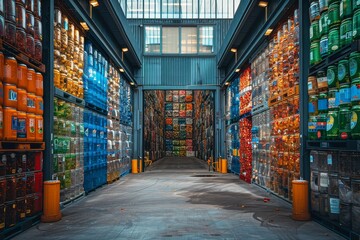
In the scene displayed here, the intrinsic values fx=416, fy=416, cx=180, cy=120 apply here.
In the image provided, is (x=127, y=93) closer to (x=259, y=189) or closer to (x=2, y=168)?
(x=259, y=189)

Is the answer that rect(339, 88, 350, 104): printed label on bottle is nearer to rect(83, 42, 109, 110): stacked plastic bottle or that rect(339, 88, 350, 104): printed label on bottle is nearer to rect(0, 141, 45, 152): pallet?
rect(0, 141, 45, 152): pallet

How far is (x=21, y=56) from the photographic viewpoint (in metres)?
7.04

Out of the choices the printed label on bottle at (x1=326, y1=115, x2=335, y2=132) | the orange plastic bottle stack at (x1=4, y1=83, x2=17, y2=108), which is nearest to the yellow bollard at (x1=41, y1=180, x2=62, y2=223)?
the orange plastic bottle stack at (x1=4, y1=83, x2=17, y2=108)

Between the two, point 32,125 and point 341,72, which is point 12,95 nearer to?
point 32,125

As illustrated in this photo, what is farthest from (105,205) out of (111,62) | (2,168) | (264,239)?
(111,62)

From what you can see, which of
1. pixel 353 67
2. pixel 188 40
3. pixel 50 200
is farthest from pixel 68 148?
pixel 188 40

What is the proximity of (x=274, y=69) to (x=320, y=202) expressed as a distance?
5.19 metres

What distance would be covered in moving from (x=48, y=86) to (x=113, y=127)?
27.2 feet

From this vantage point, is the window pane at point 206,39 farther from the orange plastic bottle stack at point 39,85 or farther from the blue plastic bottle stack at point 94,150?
the orange plastic bottle stack at point 39,85

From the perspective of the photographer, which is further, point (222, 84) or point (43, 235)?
point (222, 84)

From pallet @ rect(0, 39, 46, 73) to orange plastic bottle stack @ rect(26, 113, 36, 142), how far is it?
0.94 m

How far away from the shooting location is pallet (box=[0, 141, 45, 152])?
648 cm

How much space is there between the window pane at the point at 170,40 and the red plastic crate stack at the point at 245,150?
7.83 metres

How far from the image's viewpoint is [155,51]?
2317 centimetres
